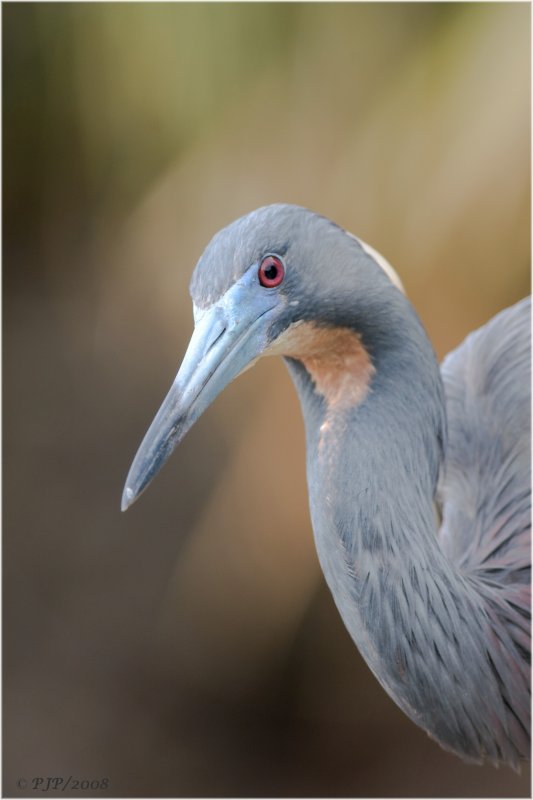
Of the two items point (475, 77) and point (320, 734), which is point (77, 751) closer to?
point (320, 734)

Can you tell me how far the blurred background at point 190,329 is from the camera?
162 centimetres

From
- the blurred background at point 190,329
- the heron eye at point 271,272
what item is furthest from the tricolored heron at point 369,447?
the blurred background at point 190,329

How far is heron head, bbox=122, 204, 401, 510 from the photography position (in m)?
0.70

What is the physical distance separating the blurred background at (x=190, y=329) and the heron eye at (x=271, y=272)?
102 cm

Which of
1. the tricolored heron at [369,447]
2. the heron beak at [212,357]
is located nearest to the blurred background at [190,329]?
the tricolored heron at [369,447]

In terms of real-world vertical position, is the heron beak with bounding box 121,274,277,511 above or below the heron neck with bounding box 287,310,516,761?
above

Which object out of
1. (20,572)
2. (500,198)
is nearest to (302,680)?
(20,572)

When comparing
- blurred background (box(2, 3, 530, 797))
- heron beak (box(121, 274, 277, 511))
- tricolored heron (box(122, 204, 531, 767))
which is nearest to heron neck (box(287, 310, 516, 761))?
tricolored heron (box(122, 204, 531, 767))

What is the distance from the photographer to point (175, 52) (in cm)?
163

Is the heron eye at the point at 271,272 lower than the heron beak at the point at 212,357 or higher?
higher

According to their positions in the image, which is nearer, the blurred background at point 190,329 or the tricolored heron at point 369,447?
the tricolored heron at point 369,447

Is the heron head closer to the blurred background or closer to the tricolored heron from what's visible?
the tricolored heron

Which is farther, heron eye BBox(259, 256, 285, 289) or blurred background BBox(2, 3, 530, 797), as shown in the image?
blurred background BBox(2, 3, 530, 797)

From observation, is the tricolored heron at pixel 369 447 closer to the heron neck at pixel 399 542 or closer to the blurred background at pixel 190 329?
the heron neck at pixel 399 542
